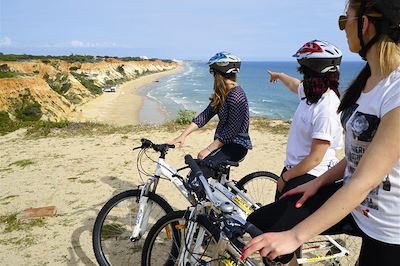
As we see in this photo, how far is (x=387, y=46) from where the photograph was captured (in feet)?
5.36

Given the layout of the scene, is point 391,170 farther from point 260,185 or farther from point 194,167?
point 260,185

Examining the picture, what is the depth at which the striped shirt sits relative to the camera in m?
4.24

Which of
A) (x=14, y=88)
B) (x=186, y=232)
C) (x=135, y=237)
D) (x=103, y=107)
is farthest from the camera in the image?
(x=103, y=107)

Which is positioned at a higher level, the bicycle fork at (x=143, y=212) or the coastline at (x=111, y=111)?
the bicycle fork at (x=143, y=212)

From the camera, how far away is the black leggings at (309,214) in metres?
1.76

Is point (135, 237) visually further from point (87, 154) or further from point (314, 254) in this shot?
point (87, 154)

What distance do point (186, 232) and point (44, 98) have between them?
32129mm

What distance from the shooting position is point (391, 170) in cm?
164

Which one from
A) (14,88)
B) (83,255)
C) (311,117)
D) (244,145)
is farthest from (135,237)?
(14,88)

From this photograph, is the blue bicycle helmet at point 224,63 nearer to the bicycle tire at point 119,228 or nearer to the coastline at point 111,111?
the bicycle tire at point 119,228

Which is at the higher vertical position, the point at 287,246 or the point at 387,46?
the point at 387,46

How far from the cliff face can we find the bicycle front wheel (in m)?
26.0

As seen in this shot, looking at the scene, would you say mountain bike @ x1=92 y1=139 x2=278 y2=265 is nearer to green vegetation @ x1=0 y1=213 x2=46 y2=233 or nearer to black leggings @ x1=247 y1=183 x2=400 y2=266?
black leggings @ x1=247 y1=183 x2=400 y2=266

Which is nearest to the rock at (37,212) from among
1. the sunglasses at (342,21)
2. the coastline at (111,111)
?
the sunglasses at (342,21)
